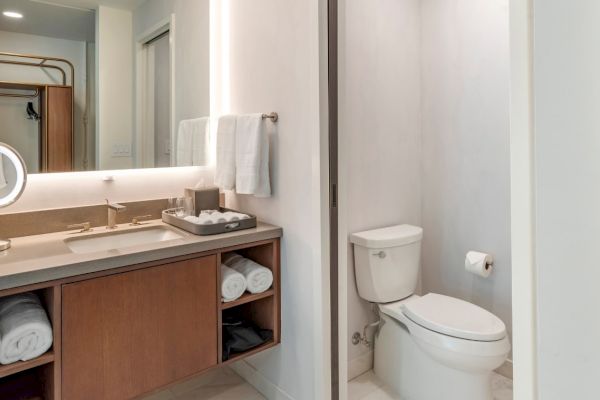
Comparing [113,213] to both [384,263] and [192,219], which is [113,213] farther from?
[384,263]

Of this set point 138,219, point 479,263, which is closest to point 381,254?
point 479,263

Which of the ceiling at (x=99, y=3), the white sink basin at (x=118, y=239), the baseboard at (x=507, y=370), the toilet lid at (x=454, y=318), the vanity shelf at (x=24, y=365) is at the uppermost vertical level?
the ceiling at (x=99, y=3)

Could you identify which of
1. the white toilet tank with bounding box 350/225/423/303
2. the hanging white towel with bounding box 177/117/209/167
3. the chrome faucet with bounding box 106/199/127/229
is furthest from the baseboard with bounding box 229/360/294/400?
the hanging white towel with bounding box 177/117/209/167

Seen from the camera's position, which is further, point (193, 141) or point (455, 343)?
point (193, 141)

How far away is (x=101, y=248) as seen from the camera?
1724mm

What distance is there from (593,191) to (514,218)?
174 mm

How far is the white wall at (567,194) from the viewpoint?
Answer: 26.1 inches

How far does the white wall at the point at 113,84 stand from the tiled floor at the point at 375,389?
5.26ft

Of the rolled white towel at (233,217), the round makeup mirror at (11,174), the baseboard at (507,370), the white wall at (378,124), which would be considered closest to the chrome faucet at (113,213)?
the round makeup mirror at (11,174)

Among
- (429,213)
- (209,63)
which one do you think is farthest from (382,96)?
(209,63)

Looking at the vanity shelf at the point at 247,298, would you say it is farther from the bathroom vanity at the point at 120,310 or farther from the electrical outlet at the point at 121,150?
the electrical outlet at the point at 121,150

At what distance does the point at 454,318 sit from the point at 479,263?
0.42 meters

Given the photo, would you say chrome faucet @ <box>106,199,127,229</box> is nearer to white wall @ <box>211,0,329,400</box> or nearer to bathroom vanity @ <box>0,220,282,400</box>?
bathroom vanity @ <box>0,220,282,400</box>

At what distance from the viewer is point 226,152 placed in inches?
78.2
